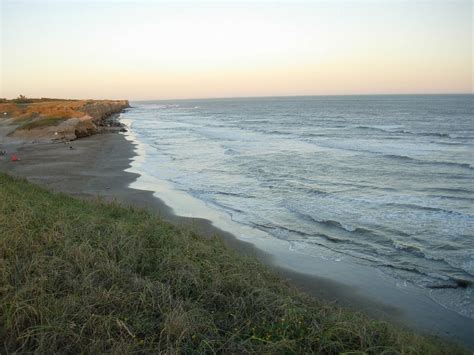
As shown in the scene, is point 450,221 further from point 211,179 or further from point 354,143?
point 354,143

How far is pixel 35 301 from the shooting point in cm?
525

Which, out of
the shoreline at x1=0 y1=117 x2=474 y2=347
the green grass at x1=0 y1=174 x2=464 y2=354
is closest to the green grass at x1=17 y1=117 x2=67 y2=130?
the shoreline at x1=0 y1=117 x2=474 y2=347

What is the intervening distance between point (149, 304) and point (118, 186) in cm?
1318

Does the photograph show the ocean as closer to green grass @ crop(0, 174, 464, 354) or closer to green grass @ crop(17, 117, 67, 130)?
green grass @ crop(0, 174, 464, 354)

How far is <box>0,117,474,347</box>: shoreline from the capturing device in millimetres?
7844

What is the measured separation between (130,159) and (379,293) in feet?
68.0

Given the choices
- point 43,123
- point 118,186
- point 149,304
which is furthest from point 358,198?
point 43,123

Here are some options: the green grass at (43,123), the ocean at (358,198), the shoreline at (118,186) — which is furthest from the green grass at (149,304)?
the green grass at (43,123)

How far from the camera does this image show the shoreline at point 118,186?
25.7ft

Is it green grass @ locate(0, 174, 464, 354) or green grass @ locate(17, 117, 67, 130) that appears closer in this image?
green grass @ locate(0, 174, 464, 354)

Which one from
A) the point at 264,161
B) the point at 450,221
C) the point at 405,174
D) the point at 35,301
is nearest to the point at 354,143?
the point at 264,161

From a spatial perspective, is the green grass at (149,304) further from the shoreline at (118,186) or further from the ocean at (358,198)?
the ocean at (358,198)

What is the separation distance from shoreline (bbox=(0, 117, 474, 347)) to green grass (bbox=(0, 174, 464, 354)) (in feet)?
4.13

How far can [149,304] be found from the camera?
212 inches
